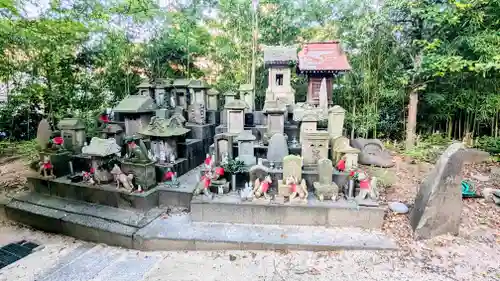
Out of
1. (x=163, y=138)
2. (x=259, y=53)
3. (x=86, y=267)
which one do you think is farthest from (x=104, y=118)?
(x=86, y=267)

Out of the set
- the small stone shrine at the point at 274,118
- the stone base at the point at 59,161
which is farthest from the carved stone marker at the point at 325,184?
the stone base at the point at 59,161

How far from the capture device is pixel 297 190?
6316 mm

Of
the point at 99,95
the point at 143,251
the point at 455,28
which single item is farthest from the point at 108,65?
the point at 455,28

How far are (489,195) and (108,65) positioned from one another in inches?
612

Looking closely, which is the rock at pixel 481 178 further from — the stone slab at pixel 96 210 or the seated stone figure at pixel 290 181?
the stone slab at pixel 96 210

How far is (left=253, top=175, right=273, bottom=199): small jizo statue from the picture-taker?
6.45m

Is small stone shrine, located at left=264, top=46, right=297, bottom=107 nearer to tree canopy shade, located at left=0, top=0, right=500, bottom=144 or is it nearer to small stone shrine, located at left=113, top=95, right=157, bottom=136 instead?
tree canopy shade, located at left=0, top=0, right=500, bottom=144

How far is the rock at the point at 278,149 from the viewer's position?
7539 mm

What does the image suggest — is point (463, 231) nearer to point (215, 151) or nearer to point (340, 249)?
point (340, 249)

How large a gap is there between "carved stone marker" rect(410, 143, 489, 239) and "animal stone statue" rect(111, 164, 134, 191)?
6.45 metres

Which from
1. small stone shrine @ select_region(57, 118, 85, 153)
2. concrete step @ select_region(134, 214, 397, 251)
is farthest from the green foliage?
small stone shrine @ select_region(57, 118, 85, 153)

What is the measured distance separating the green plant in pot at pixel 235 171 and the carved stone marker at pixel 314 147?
1712 mm

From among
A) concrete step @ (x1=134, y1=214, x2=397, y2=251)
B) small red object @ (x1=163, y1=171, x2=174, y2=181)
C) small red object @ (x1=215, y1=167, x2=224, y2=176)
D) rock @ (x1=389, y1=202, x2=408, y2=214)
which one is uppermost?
small red object @ (x1=215, y1=167, x2=224, y2=176)

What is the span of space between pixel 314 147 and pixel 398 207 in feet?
7.83
